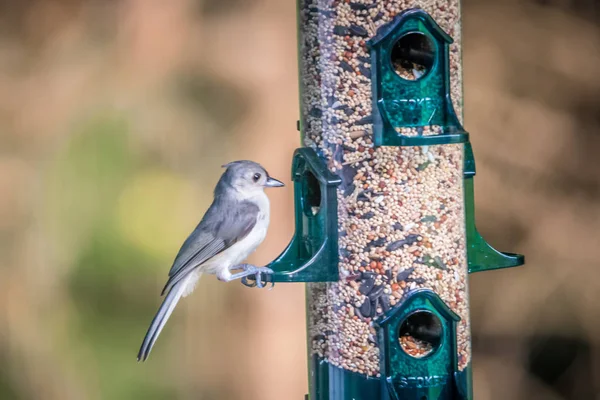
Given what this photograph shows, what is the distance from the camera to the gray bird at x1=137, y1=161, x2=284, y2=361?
16.3 feet

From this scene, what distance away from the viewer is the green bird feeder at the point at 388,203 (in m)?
4.51

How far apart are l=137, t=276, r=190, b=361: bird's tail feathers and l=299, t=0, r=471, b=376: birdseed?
66cm

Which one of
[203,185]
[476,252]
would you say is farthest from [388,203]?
[203,185]

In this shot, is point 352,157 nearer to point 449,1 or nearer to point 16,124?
point 449,1

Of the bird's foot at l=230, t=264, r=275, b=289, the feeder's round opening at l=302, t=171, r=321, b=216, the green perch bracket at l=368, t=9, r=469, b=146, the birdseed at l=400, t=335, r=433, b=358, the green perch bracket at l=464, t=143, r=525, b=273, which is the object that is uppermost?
the green perch bracket at l=368, t=9, r=469, b=146

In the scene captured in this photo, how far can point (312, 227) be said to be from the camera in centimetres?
471

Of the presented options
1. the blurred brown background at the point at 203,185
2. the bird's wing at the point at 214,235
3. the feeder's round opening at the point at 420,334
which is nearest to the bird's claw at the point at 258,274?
the bird's wing at the point at 214,235

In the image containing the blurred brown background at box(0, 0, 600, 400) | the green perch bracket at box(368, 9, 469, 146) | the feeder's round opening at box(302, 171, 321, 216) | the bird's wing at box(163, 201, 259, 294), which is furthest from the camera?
the blurred brown background at box(0, 0, 600, 400)

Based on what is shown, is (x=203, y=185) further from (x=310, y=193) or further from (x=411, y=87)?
(x=411, y=87)

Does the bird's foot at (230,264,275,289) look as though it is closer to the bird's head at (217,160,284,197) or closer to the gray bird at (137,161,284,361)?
the gray bird at (137,161,284,361)

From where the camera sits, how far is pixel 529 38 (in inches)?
252

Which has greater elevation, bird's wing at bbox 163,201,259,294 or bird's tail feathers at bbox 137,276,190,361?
bird's wing at bbox 163,201,259,294

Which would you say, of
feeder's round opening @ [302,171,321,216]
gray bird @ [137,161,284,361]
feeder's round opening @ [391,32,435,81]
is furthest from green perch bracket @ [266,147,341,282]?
feeder's round opening @ [391,32,435,81]

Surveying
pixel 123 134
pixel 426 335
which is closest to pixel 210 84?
pixel 123 134
